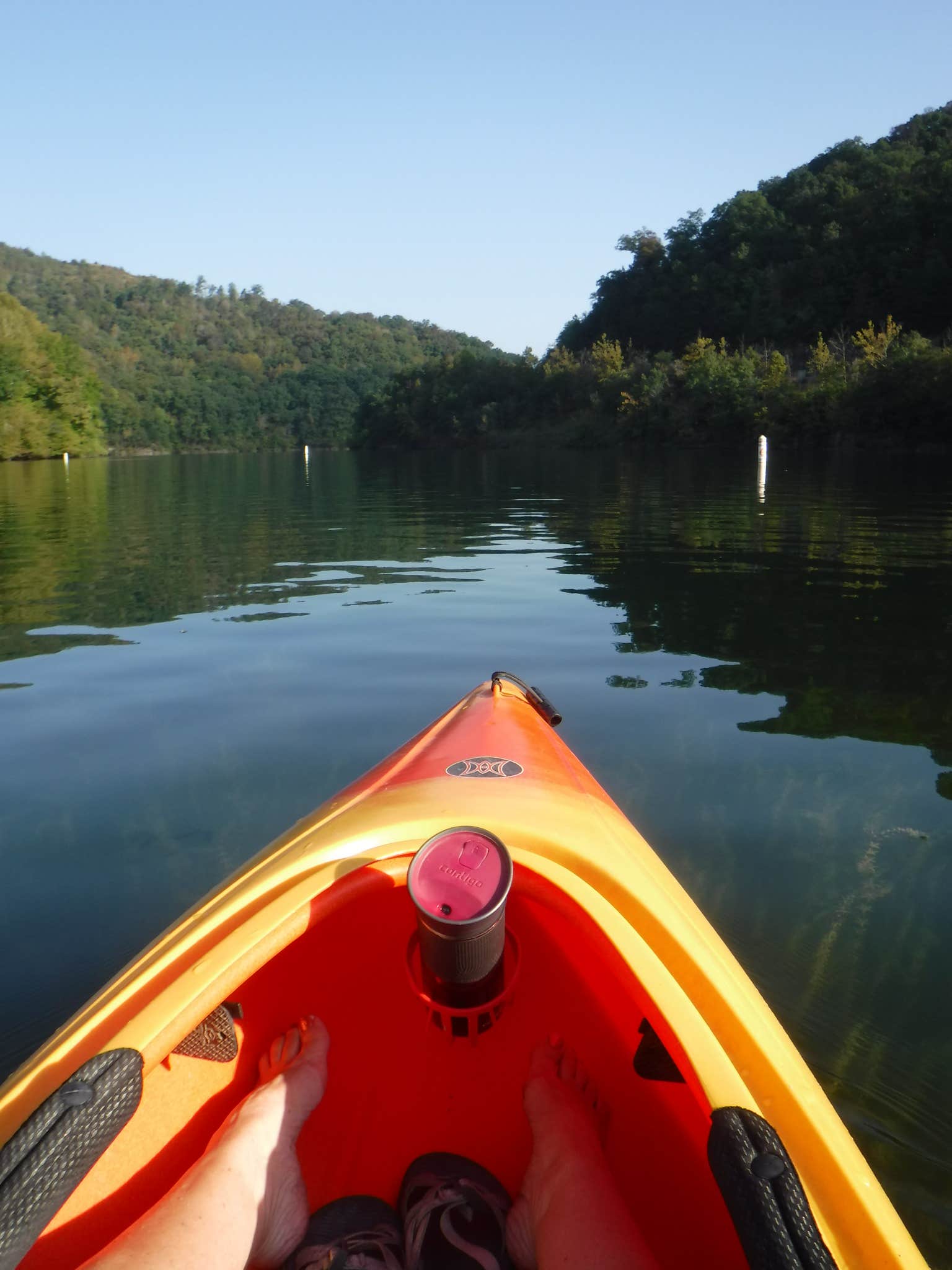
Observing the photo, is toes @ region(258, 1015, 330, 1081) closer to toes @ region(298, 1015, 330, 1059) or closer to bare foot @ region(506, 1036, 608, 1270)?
toes @ region(298, 1015, 330, 1059)

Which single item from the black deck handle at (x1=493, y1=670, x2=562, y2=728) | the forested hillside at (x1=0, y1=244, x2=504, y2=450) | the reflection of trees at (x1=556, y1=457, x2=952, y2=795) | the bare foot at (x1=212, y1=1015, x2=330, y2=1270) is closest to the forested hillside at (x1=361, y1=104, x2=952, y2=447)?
the forested hillside at (x1=0, y1=244, x2=504, y2=450)

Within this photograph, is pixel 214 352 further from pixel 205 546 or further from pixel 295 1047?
pixel 295 1047

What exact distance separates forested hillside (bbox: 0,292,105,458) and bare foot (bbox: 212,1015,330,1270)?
56.3 metres

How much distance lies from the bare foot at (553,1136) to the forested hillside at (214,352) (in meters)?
76.7

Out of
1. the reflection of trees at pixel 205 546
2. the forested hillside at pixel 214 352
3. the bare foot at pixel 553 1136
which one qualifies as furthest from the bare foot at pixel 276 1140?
the forested hillside at pixel 214 352

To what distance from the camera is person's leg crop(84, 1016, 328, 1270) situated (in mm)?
1448

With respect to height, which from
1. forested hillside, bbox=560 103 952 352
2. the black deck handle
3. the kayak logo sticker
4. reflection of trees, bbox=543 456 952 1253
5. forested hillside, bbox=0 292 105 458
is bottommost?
reflection of trees, bbox=543 456 952 1253

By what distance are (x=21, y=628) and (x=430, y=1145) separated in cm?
610

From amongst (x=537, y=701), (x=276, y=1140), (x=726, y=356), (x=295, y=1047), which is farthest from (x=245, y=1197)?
(x=726, y=356)

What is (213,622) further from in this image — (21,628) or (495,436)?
(495,436)

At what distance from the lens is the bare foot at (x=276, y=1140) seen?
1.64 m

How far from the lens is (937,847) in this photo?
3283 millimetres

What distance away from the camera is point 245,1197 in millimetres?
1606

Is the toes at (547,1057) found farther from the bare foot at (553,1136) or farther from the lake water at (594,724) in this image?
the lake water at (594,724)
